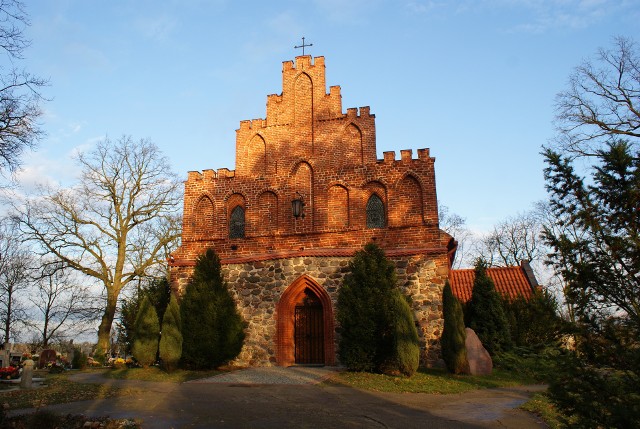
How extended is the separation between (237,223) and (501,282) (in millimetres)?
13100

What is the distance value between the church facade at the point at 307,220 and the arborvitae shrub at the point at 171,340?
7.92ft

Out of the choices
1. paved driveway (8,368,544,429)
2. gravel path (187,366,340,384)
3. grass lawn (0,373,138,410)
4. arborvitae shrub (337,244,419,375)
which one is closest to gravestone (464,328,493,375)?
paved driveway (8,368,544,429)

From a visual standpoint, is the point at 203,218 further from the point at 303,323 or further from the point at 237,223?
the point at 303,323

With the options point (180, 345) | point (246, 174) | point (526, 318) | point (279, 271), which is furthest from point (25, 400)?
point (526, 318)

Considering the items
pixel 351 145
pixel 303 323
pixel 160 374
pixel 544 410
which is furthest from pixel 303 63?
pixel 544 410

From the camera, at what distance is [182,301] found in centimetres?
1536

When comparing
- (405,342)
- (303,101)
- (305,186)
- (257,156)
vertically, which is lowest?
(405,342)

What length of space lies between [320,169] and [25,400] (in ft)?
35.1

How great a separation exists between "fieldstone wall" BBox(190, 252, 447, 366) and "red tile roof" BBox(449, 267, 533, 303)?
738 cm

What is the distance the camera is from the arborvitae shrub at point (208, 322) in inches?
576

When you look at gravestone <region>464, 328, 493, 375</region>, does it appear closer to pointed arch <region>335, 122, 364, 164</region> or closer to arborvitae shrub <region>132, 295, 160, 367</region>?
pointed arch <region>335, 122, 364, 164</region>

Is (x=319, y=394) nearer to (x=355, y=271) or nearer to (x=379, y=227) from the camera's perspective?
(x=355, y=271)

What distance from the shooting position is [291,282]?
51.9 ft

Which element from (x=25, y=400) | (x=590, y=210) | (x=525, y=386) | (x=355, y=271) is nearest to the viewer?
(x=590, y=210)
